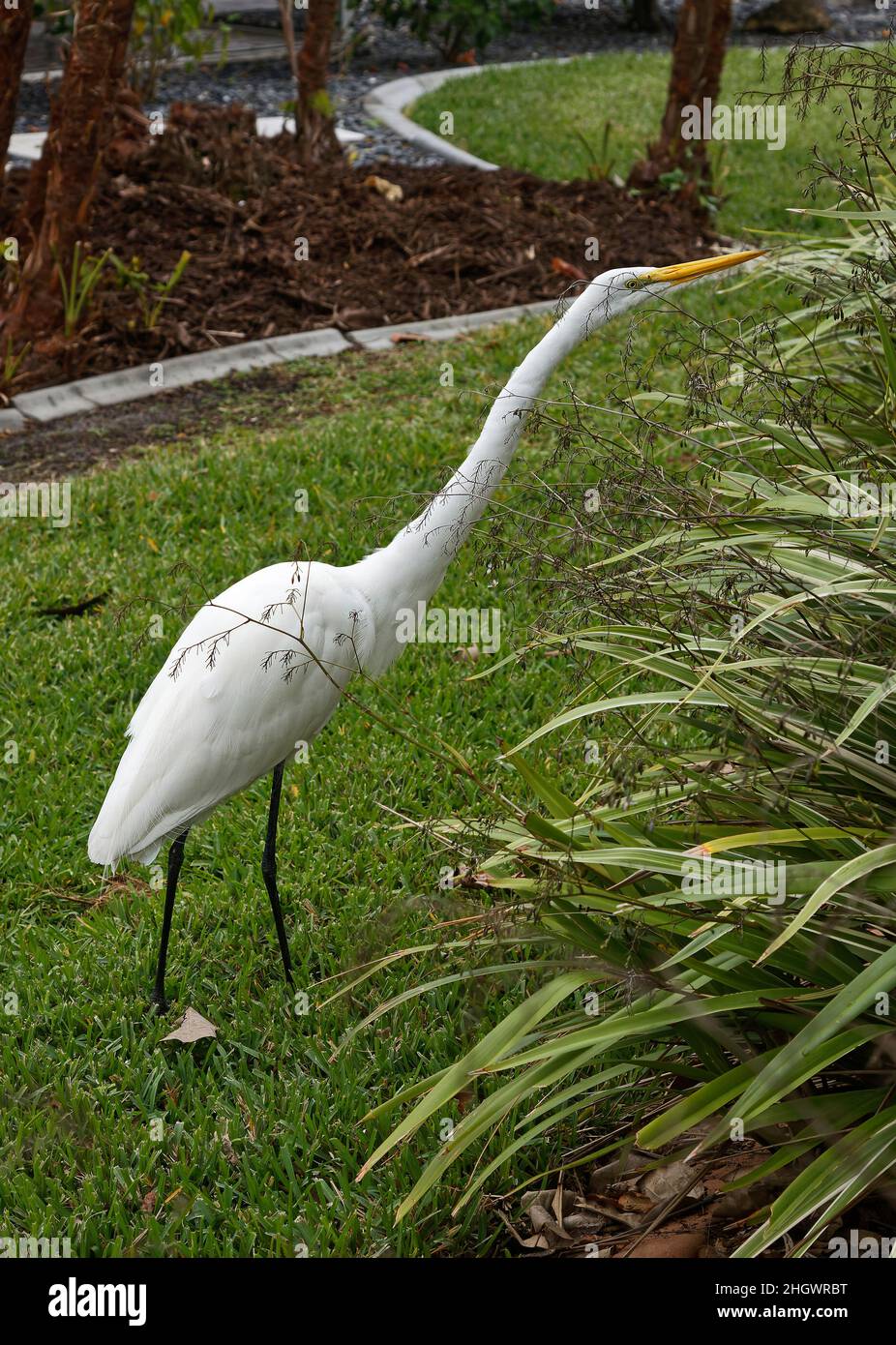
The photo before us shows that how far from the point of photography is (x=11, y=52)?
242 inches

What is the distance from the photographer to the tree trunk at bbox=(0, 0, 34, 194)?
6.07 m

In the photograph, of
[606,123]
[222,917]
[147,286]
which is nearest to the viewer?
[222,917]

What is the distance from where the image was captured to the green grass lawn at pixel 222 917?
258 centimetres

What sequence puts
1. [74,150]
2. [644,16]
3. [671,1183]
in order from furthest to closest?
1. [644,16]
2. [74,150]
3. [671,1183]

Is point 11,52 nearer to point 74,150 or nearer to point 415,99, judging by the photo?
point 74,150

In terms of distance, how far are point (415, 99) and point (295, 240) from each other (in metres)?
5.43

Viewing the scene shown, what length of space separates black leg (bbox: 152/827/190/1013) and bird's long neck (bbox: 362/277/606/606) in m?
0.80

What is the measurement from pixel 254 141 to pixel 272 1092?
737 centimetres

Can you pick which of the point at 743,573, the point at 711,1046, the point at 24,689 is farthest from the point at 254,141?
the point at 711,1046

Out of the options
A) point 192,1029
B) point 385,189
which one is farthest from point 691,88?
point 192,1029

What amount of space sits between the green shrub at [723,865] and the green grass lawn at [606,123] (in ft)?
21.6

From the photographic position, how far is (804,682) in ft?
8.08

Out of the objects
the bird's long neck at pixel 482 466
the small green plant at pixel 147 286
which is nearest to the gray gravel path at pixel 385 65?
the small green plant at pixel 147 286

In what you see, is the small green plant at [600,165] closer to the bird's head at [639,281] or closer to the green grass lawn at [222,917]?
the green grass lawn at [222,917]
